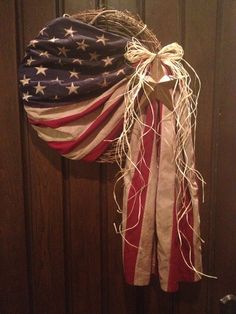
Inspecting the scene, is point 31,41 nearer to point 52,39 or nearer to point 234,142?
point 52,39

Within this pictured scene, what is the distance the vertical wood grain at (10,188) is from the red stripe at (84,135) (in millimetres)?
161

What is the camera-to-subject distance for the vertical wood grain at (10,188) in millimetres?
977

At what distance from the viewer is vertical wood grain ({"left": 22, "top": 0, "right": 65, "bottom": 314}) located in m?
1.05

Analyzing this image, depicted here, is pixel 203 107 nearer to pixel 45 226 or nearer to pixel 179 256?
pixel 179 256

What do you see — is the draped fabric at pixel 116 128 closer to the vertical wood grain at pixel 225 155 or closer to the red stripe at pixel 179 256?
the red stripe at pixel 179 256

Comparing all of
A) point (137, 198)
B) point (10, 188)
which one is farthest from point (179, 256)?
point (10, 188)

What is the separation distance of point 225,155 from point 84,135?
519 millimetres

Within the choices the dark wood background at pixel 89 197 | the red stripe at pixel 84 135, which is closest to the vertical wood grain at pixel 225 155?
the dark wood background at pixel 89 197

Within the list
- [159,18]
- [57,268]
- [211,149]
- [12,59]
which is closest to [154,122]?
[211,149]

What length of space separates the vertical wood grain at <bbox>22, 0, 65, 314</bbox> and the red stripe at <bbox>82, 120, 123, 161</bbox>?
0.46 feet

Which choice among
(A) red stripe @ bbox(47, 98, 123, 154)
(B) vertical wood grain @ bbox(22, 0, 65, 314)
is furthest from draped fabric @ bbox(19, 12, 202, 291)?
(B) vertical wood grain @ bbox(22, 0, 65, 314)

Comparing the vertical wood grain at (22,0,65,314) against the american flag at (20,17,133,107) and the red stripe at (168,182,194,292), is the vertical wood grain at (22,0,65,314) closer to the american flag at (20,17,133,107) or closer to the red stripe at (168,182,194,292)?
the american flag at (20,17,133,107)

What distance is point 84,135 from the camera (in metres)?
0.95

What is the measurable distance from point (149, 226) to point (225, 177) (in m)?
0.35
